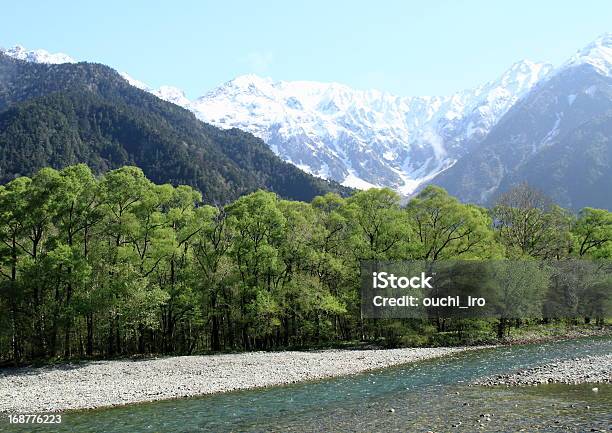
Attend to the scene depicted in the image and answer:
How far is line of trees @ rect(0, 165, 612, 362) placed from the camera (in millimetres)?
49094

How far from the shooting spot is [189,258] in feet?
187

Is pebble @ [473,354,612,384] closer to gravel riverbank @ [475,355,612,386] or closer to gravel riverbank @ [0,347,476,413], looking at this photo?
gravel riverbank @ [475,355,612,386]

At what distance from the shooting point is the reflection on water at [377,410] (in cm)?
2202

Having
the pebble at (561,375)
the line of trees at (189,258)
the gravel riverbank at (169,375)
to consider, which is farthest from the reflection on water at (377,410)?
the line of trees at (189,258)

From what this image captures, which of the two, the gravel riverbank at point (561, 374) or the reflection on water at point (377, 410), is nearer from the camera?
the reflection on water at point (377, 410)

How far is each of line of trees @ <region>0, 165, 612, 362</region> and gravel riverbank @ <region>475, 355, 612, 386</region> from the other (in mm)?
21005

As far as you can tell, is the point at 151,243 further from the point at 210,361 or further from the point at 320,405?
the point at 320,405

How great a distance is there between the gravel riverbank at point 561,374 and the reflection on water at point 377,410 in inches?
65.9

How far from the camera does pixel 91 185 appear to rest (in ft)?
168

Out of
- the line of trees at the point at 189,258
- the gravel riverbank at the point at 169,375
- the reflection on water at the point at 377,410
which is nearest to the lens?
the reflection on water at the point at 377,410

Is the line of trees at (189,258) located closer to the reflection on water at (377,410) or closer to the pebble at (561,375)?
the pebble at (561,375)

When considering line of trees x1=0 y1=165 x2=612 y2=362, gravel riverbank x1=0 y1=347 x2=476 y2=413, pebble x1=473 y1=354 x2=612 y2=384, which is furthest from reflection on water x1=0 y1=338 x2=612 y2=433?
line of trees x1=0 y1=165 x2=612 y2=362

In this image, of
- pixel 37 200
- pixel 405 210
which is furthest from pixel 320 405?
pixel 405 210

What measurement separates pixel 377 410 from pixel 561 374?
14.5 metres
